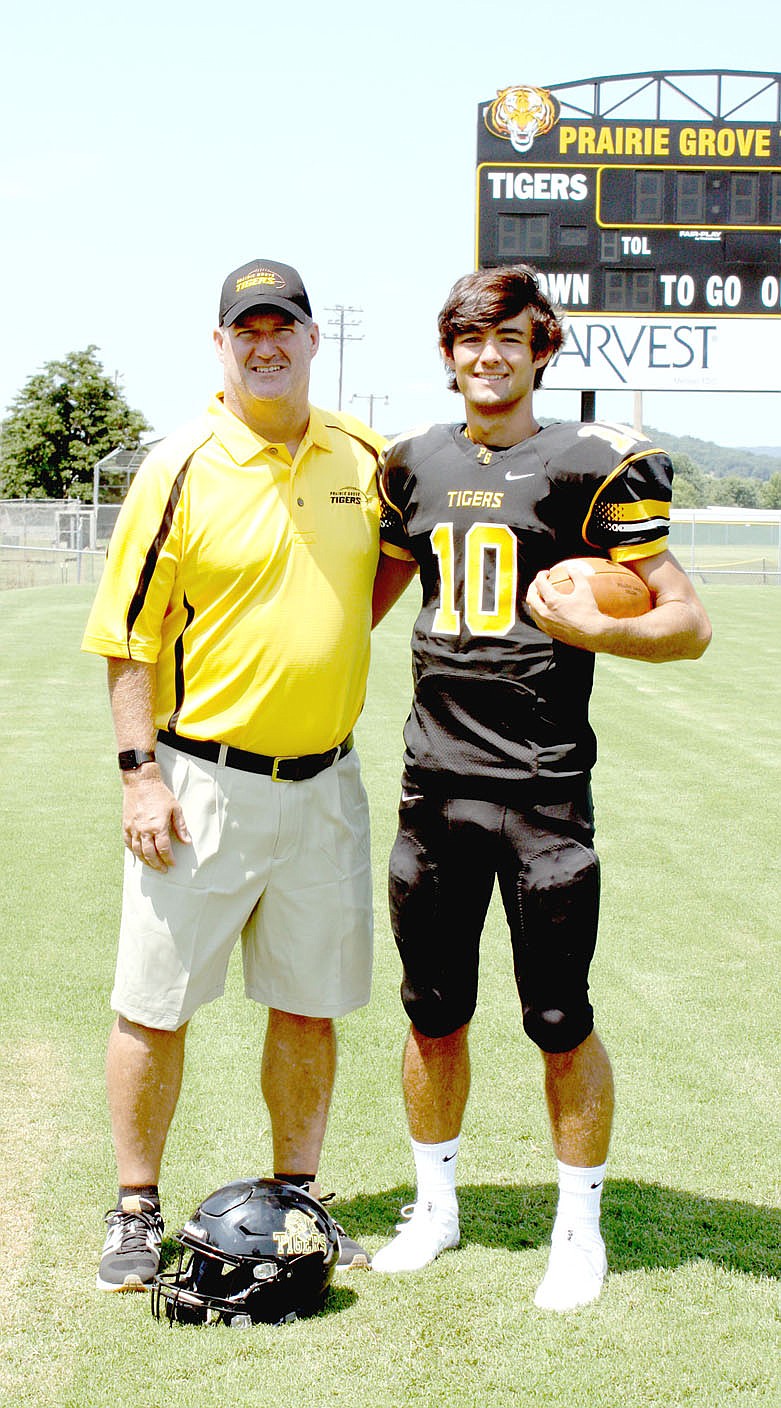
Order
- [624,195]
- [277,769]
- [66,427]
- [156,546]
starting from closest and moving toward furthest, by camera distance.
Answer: [156,546] < [277,769] < [624,195] < [66,427]

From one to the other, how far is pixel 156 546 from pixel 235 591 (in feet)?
0.62

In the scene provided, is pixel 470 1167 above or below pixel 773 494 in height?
below

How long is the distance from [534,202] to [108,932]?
51.4ft

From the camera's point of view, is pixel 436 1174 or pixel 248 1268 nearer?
pixel 248 1268

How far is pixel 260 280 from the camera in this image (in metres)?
3.00

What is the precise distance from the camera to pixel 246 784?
3020mm

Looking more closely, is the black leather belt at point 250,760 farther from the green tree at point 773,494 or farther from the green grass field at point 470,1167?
the green tree at point 773,494

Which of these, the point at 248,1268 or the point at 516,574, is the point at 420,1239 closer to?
the point at 248,1268

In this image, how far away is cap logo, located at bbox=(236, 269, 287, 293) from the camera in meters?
3.00

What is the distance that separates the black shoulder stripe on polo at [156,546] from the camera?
9.61 feet

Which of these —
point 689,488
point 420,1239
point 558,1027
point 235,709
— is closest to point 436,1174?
point 420,1239

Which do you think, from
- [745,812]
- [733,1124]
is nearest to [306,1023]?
[733,1124]

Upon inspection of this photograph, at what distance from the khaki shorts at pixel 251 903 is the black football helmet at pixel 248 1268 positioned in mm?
434

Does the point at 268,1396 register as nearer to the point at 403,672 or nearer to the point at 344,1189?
the point at 344,1189
